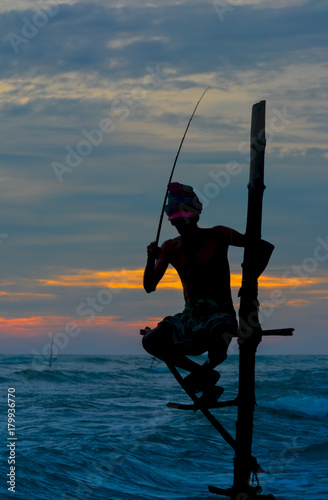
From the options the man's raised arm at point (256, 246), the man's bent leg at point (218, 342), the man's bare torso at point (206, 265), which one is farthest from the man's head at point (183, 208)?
the man's bent leg at point (218, 342)

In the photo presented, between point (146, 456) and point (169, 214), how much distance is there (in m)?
13.1

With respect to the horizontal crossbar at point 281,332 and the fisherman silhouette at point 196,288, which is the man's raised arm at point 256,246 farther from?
the horizontal crossbar at point 281,332

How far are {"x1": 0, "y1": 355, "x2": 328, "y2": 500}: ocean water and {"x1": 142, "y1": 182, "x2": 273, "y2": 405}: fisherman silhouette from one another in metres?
8.43

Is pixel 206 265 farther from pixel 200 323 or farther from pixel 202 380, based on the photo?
pixel 202 380

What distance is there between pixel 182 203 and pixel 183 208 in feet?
0.14

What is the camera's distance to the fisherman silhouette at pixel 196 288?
6293mm

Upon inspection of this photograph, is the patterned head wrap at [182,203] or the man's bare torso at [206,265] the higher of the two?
the patterned head wrap at [182,203]

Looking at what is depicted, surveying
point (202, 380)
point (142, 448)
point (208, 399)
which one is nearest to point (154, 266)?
point (202, 380)

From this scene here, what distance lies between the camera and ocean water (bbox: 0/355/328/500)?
1510 centimetres

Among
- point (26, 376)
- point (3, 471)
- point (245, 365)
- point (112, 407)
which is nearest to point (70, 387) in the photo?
point (26, 376)

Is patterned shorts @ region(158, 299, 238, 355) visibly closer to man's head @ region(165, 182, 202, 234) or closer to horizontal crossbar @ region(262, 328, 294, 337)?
horizontal crossbar @ region(262, 328, 294, 337)

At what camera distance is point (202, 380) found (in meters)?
6.30

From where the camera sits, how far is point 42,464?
16.8m

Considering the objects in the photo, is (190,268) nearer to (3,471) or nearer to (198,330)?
(198,330)
